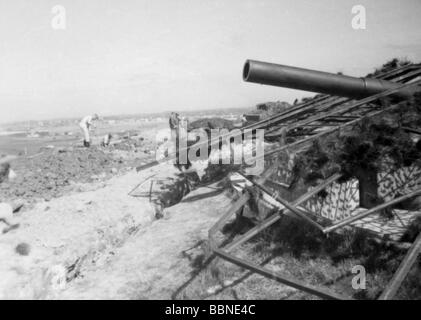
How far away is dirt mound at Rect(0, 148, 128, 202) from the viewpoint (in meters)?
10.6

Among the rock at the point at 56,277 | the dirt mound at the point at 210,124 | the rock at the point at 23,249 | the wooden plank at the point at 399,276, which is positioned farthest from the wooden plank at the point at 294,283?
the dirt mound at the point at 210,124

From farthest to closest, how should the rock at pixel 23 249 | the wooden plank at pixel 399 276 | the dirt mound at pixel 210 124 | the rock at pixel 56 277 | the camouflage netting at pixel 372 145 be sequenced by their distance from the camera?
the dirt mound at pixel 210 124, the rock at pixel 23 249, the rock at pixel 56 277, the camouflage netting at pixel 372 145, the wooden plank at pixel 399 276

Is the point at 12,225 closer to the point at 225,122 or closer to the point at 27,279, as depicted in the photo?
the point at 27,279

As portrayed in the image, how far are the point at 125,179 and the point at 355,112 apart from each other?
802 cm

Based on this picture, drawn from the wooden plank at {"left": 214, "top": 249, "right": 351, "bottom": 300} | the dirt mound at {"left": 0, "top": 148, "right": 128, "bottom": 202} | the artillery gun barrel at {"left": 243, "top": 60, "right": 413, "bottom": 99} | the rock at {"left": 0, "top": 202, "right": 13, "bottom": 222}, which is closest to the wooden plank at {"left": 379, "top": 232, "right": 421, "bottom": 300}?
the wooden plank at {"left": 214, "top": 249, "right": 351, "bottom": 300}

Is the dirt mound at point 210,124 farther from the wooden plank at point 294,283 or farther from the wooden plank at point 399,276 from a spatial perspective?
the wooden plank at point 399,276

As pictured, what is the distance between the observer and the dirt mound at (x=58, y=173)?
10.6 metres

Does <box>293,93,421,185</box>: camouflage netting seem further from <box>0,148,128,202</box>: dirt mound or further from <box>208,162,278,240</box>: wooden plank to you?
<box>0,148,128,202</box>: dirt mound

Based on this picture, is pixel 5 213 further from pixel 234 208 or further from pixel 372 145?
pixel 372 145

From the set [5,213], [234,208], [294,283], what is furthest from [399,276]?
[5,213]

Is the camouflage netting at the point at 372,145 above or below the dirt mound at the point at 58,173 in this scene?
above
